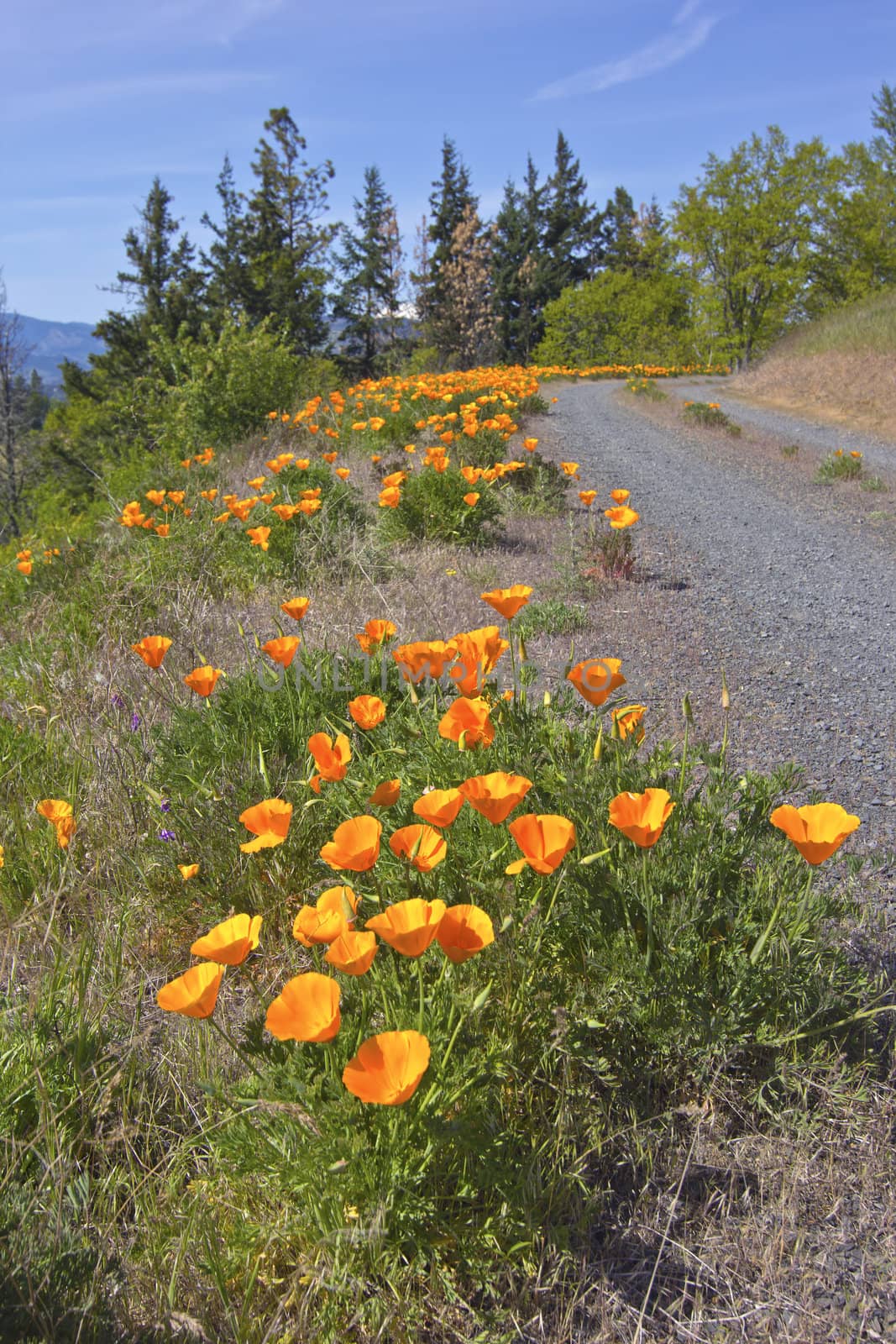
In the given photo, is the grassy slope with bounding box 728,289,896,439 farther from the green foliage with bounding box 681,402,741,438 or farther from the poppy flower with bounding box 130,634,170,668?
the poppy flower with bounding box 130,634,170,668

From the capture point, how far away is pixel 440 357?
93.1ft

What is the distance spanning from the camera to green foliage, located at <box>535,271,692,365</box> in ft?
99.7

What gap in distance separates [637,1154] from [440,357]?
29.4 meters

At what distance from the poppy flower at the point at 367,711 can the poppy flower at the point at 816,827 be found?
35.5 inches

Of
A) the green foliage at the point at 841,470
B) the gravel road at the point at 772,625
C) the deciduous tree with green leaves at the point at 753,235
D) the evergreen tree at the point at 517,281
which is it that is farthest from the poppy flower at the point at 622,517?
the evergreen tree at the point at 517,281

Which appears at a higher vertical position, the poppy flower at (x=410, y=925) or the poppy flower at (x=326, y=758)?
the poppy flower at (x=326, y=758)

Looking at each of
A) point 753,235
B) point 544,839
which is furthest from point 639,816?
point 753,235

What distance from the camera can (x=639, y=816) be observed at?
1.42 meters

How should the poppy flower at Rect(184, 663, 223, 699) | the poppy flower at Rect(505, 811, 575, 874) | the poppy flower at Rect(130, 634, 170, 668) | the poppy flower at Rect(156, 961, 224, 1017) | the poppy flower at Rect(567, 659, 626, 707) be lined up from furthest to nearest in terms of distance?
the poppy flower at Rect(130, 634, 170, 668) → the poppy flower at Rect(184, 663, 223, 699) → the poppy flower at Rect(567, 659, 626, 707) → the poppy flower at Rect(505, 811, 575, 874) → the poppy flower at Rect(156, 961, 224, 1017)

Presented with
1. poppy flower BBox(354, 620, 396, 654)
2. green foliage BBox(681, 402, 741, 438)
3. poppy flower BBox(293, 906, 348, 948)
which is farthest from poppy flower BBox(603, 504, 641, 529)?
green foliage BBox(681, 402, 741, 438)

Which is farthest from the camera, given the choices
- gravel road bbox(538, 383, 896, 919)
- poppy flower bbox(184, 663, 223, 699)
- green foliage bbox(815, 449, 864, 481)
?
green foliage bbox(815, 449, 864, 481)

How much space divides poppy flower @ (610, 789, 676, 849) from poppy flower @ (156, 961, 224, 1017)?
2.25 ft

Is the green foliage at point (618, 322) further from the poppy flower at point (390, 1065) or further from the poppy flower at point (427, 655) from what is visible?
the poppy flower at point (390, 1065)

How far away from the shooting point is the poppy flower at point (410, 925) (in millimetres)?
1162
